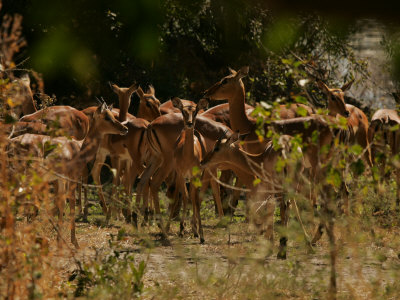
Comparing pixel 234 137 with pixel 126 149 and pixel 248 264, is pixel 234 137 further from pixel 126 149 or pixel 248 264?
pixel 126 149

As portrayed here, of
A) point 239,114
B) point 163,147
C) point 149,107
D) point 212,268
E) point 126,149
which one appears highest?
point 149,107

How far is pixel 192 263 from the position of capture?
245 inches

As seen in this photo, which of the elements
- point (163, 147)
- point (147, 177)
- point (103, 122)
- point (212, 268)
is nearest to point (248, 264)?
point (212, 268)

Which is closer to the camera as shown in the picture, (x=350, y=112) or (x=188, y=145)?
(x=188, y=145)

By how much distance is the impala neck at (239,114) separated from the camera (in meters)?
9.08

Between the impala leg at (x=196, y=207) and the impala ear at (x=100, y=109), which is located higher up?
the impala ear at (x=100, y=109)

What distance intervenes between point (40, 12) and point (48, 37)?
253 mm

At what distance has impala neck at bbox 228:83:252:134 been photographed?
9.08m

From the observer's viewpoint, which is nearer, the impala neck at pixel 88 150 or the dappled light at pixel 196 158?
the dappled light at pixel 196 158

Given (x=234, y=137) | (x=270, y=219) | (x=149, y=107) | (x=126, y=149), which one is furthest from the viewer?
(x=149, y=107)

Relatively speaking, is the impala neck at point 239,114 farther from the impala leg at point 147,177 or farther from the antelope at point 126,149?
the antelope at point 126,149

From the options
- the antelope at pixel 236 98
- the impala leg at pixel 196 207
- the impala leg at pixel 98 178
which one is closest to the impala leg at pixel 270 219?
the impala leg at pixel 196 207

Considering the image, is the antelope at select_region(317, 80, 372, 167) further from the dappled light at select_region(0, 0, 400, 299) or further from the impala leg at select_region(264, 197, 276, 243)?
A: the impala leg at select_region(264, 197, 276, 243)

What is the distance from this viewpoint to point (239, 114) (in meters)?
9.15
